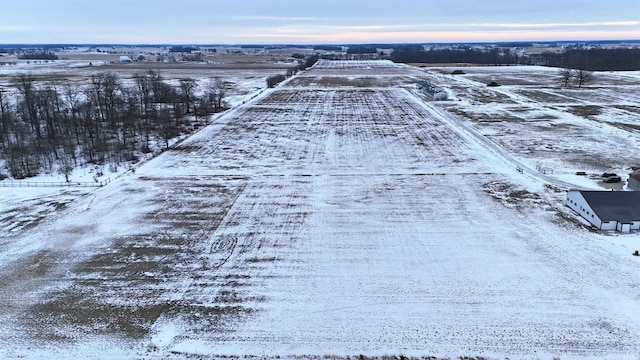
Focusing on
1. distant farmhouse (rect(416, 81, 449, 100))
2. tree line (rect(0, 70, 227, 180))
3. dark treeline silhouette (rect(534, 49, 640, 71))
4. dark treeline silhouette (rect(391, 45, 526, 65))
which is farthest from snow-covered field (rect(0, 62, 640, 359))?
dark treeline silhouette (rect(391, 45, 526, 65))

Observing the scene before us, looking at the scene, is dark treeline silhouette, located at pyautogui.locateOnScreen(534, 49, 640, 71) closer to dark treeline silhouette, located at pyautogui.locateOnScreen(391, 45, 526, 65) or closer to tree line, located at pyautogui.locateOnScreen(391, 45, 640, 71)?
tree line, located at pyautogui.locateOnScreen(391, 45, 640, 71)

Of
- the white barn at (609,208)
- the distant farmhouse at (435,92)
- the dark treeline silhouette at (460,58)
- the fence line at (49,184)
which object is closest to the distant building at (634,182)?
the white barn at (609,208)

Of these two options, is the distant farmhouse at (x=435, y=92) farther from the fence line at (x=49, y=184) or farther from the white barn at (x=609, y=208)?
the fence line at (x=49, y=184)

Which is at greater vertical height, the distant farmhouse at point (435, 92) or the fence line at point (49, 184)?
the distant farmhouse at point (435, 92)

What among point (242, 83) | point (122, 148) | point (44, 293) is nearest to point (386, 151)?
point (122, 148)

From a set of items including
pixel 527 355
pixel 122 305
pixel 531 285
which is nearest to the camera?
pixel 527 355

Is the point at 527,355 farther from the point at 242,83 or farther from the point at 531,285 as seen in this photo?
the point at 242,83

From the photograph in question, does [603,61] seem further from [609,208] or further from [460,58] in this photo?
[609,208]
